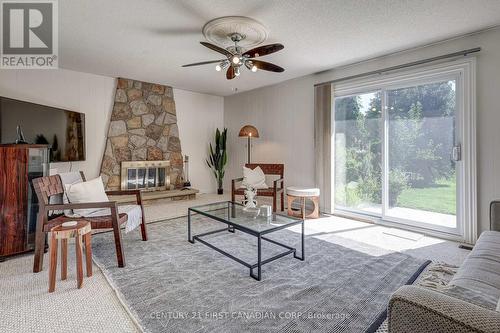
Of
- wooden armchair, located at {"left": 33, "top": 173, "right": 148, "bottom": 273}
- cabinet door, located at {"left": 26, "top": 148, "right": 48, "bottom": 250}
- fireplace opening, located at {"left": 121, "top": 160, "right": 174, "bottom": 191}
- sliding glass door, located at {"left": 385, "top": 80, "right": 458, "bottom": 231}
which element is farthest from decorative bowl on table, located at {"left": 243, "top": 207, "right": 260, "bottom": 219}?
fireplace opening, located at {"left": 121, "top": 160, "right": 174, "bottom": 191}

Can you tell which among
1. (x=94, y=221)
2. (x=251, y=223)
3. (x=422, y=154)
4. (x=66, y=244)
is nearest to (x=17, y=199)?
(x=94, y=221)

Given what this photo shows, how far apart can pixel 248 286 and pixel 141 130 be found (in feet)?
13.5

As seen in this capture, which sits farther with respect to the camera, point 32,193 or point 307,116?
point 307,116

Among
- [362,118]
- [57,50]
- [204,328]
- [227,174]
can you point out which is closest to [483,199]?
[362,118]

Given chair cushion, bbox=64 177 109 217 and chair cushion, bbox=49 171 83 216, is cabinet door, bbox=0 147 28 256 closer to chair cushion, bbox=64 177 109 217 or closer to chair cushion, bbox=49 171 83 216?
chair cushion, bbox=49 171 83 216

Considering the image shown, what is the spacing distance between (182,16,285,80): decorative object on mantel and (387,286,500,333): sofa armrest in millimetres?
2256

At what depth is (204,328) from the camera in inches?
58.4

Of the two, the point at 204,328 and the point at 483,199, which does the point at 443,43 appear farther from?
the point at 204,328

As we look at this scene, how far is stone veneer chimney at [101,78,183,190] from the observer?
472 centimetres

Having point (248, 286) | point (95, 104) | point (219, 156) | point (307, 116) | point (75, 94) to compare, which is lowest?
point (248, 286)

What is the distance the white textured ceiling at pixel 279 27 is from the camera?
91.1 inches

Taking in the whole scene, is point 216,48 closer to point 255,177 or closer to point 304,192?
point 304,192

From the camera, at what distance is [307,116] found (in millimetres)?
4492

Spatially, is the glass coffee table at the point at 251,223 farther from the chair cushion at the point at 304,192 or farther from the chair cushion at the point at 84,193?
the chair cushion at the point at 304,192
